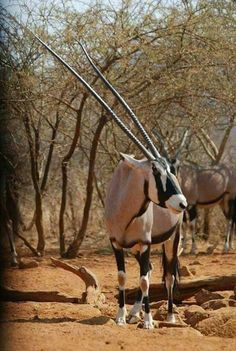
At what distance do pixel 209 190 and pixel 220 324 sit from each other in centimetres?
776

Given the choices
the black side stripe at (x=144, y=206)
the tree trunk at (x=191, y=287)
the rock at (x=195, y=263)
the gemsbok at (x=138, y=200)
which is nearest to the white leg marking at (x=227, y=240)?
the rock at (x=195, y=263)

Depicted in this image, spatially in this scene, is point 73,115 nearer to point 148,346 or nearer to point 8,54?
point 8,54

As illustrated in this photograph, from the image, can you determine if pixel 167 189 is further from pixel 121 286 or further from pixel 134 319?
pixel 134 319

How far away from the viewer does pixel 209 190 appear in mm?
12711

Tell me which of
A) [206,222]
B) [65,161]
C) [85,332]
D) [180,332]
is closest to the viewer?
[85,332]

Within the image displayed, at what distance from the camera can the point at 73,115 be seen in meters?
11.5

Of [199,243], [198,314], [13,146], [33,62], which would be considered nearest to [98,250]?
[199,243]

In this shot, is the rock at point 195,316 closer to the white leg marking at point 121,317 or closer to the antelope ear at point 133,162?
the white leg marking at point 121,317

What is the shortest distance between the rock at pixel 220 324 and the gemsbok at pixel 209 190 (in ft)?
22.7

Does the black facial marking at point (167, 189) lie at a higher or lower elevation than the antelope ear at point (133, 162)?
lower

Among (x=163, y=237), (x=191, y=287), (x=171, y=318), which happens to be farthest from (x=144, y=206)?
(x=191, y=287)

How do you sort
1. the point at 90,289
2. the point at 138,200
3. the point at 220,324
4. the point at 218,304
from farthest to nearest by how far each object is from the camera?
the point at 90,289 < the point at 218,304 < the point at 138,200 < the point at 220,324

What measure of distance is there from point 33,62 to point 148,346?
19.8ft

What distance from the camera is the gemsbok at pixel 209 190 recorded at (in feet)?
40.9
